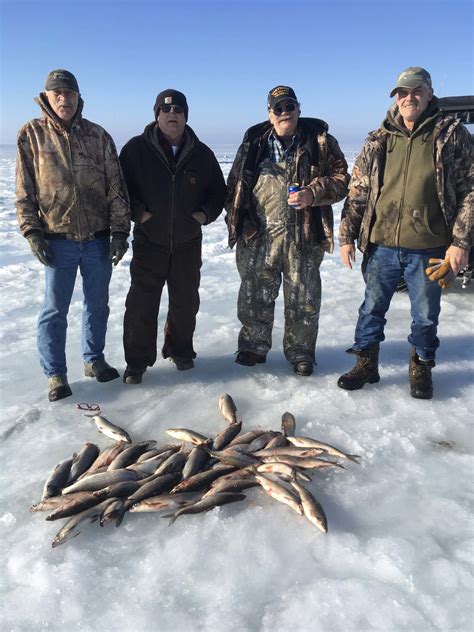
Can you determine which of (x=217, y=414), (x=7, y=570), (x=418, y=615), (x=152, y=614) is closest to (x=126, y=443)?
(x=217, y=414)

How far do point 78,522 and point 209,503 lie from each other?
76cm

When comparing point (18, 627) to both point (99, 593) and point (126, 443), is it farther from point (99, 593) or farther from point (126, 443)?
point (126, 443)

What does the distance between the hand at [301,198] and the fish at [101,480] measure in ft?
8.11

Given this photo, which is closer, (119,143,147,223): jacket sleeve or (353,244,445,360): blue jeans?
(353,244,445,360): blue jeans

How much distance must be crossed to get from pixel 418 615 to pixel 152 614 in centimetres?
126

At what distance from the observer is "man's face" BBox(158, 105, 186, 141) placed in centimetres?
413

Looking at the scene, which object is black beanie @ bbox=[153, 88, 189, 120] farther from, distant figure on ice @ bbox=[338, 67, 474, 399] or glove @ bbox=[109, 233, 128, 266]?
distant figure on ice @ bbox=[338, 67, 474, 399]

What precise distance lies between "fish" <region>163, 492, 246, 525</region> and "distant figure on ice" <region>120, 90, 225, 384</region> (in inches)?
71.7

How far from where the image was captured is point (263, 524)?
2.93 m

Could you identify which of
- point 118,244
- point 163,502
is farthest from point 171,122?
point 163,502

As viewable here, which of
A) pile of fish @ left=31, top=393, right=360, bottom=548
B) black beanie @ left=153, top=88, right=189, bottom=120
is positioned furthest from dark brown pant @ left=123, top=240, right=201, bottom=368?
black beanie @ left=153, top=88, right=189, bottom=120

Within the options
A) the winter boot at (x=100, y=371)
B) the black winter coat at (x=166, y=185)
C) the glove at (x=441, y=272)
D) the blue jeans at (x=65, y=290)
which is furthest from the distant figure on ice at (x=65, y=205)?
the glove at (x=441, y=272)

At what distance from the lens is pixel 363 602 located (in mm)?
2416

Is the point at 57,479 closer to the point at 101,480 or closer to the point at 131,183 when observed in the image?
the point at 101,480
